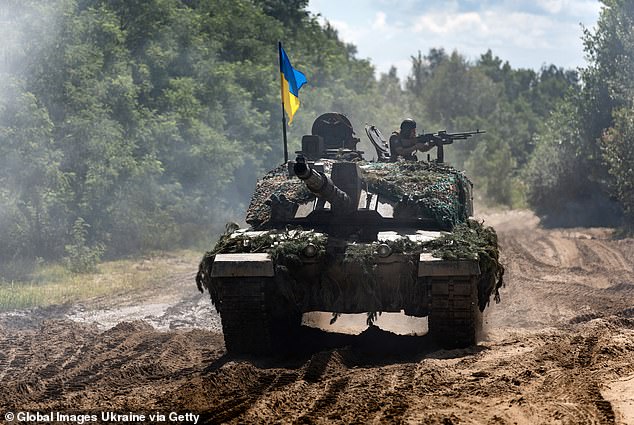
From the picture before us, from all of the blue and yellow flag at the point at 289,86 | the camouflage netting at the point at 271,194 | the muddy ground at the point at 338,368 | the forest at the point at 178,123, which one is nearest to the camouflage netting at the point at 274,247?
the camouflage netting at the point at 271,194

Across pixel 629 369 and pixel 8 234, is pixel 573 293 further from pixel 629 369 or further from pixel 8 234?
pixel 8 234

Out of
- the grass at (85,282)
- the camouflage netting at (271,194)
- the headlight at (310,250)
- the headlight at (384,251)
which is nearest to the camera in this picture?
the headlight at (384,251)

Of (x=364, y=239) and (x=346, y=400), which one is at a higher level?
(x=364, y=239)

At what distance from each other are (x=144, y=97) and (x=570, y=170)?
48.3 feet

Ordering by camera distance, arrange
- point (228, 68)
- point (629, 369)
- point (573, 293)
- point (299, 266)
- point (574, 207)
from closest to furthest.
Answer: point (629, 369) → point (299, 266) → point (573, 293) → point (228, 68) → point (574, 207)

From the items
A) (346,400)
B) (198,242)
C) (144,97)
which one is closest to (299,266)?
(346,400)

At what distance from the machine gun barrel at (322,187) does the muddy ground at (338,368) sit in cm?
157

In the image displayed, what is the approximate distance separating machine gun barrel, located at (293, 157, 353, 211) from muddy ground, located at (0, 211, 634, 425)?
1.57 meters

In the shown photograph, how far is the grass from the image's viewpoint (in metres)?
15.5

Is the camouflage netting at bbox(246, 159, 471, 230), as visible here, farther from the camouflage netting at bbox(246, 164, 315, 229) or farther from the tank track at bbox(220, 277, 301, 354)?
the tank track at bbox(220, 277, 301, 354)

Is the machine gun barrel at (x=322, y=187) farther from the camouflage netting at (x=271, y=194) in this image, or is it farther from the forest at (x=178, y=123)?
the forest at (x=178, y=123)

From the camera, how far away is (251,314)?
9.82 m

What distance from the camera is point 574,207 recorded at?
104ft

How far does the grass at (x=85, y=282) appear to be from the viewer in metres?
15.5
